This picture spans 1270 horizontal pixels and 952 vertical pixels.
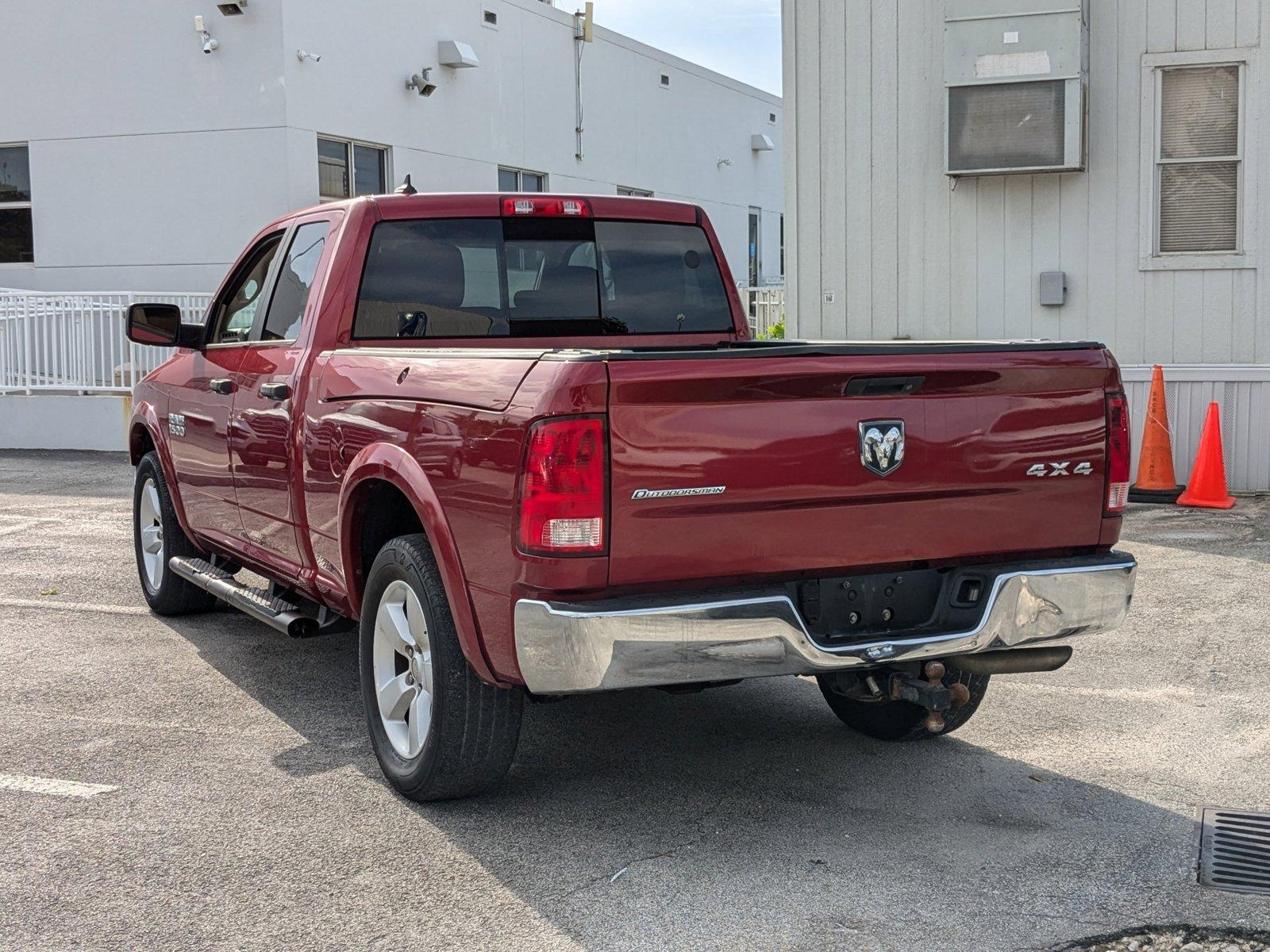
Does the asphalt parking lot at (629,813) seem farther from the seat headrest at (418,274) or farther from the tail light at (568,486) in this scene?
the seat headrest at (418,274)

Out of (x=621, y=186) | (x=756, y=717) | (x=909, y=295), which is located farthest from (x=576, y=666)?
(x=621, y=186)

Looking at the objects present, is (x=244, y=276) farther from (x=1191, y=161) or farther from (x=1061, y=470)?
(x=1191, y=161)

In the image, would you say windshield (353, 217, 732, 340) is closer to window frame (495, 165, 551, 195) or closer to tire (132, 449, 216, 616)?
tire (132, 449, 216, 616)

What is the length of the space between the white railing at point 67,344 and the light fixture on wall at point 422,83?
164 inches

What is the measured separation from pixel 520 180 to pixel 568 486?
1775 cm

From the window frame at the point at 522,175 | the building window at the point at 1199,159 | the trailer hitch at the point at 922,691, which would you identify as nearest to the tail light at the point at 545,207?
the trailer hitch at the point at 922,691

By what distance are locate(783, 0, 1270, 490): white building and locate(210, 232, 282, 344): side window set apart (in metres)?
6.36

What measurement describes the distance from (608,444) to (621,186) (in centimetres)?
2055

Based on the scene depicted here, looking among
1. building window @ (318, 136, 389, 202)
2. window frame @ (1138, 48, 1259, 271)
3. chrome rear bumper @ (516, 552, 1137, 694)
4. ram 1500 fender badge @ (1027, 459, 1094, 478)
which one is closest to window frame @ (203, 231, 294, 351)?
chrome rear bumper @ (516, 552, 1137, 694)

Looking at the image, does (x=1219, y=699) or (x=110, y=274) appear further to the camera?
(x=110, y=274)

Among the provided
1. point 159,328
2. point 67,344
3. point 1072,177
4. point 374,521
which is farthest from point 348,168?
point 374,521

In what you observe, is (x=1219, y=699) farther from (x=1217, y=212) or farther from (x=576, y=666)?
(x=1217, y=212)

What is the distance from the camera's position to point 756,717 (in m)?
5.60

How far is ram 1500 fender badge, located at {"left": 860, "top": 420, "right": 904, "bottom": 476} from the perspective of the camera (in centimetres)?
405
